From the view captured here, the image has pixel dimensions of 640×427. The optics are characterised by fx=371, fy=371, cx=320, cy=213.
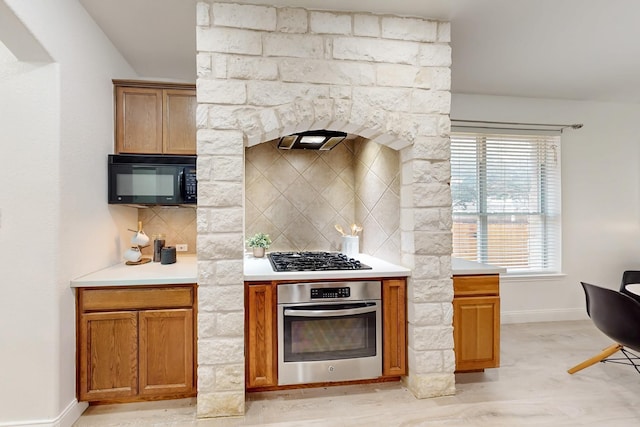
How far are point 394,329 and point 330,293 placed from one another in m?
0.55

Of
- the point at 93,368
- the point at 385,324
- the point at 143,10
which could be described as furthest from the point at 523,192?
the point at 93,368

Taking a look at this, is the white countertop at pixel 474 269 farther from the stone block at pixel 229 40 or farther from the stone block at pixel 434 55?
the stone block at pixel 229 40

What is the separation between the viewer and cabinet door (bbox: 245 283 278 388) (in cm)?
249

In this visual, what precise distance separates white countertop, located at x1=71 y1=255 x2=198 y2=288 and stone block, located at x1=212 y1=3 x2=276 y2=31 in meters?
1.64

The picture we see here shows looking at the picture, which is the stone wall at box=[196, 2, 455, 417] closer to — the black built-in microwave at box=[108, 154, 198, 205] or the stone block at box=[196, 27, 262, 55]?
the stone block at box=[196, 27, 262, 55]

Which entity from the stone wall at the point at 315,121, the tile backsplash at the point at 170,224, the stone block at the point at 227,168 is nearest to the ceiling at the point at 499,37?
the stone wall at the point at 315,121

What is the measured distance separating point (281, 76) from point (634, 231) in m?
4.81

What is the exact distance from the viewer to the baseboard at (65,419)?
205cm

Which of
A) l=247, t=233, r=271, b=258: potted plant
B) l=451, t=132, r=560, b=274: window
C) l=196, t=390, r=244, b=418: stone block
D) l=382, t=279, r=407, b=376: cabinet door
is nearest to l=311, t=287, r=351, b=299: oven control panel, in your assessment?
l=382, t=279, r=407, b=376: cabinet door

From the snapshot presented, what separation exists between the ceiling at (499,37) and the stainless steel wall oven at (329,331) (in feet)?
6.27

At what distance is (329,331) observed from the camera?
8.55ft

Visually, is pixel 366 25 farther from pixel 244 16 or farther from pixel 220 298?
pixel 220 298

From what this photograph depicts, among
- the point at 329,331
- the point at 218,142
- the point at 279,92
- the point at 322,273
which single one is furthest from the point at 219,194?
the point at 329,331

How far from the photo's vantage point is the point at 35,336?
2.08 meters
